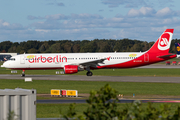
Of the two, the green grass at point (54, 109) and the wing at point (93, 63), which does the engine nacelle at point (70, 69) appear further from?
the green grass at point (54, 109)

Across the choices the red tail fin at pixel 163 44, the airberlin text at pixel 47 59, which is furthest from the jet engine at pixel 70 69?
the red tail fin at pixel 163 44

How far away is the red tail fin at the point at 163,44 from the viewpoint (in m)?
57.2

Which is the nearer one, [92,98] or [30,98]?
[92,98]

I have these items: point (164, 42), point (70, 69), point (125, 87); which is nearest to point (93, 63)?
point (70, 69)

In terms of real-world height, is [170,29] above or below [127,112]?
above

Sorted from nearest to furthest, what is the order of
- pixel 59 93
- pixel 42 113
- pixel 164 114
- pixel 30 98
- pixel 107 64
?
1. pixel 164 114
2. pixel 30 98
3. pixel 42 113
4. pixel 59 93
5. pixel 107 64

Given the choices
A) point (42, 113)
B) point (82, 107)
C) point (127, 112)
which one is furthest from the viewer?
point (82, 107)

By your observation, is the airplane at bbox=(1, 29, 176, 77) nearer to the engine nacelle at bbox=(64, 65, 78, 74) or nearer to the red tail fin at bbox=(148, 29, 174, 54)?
the red tail fin at bbox=(148, 29, 174, 54)

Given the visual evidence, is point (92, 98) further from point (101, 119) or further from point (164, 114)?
point (164, 114)

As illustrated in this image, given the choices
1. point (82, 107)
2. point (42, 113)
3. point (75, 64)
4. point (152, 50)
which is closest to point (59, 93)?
point (82, 107)

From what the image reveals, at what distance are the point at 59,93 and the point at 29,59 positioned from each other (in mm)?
27410

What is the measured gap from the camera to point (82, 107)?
2262cm

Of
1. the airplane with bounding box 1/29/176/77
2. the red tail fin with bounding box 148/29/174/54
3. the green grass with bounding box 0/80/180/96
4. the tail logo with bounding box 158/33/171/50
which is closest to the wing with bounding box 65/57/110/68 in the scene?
the airplane with bounding box 1/29/176/77

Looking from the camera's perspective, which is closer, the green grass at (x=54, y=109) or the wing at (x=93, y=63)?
the green grass at (x=54, y=109)
